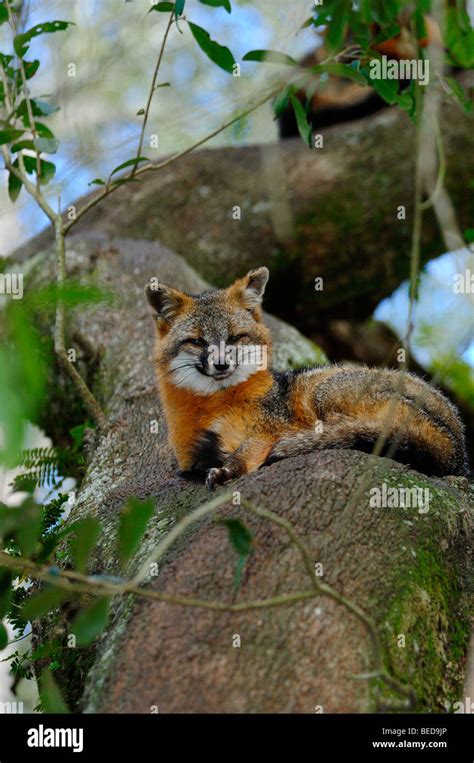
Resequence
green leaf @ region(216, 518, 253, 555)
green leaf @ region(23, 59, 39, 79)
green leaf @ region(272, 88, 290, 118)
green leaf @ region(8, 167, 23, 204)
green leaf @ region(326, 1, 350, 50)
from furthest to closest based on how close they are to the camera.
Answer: green leaf @ region(8, 167, 23, 204) → green leaf @ region(23, 59, 39, 79) → green leaf @ region(272, 88, 290, 118) → green leaf @ region(326, 1, 350, 50) → green leaf @ region(216, 518, 253, 555)

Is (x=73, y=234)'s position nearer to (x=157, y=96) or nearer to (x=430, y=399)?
(x=157, y=96)

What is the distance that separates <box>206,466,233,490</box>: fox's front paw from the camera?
500 cm

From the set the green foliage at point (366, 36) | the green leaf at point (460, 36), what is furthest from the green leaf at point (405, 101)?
the green leaf at point (460, 36)

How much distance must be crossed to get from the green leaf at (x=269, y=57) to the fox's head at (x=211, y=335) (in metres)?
1.65

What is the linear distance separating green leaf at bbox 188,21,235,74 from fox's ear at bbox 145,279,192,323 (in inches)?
69.2

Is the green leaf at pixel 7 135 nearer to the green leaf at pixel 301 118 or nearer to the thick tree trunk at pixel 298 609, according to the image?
the green leaf at pixel 301 118

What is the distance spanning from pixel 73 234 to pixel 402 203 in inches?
168

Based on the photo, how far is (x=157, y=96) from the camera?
14055 millimetres

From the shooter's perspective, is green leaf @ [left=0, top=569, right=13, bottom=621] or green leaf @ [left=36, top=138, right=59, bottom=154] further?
green leaf @ [left=36, top=138, right=59, bottom=154]

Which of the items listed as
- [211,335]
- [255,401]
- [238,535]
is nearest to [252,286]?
[211,335]

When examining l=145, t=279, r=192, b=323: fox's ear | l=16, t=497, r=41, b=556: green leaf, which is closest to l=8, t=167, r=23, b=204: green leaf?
l=145, t=279, r=192, b=323: fox's ear

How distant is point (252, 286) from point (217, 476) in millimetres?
2063

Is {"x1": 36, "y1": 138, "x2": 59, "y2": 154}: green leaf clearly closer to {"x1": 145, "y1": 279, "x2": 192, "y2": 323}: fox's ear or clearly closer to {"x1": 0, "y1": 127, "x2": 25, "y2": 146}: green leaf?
{"x1": 0, "y1": 127, "x2": 25, "y2": 146}: green leaf

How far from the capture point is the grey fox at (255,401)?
16.6 ft
